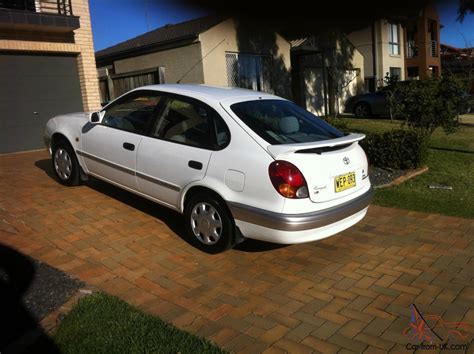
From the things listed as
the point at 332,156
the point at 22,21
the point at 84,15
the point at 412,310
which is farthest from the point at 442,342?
the point at 84,15

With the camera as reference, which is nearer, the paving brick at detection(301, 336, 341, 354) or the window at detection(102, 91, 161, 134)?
the paving brick at detection(301, 336, 341, 354)

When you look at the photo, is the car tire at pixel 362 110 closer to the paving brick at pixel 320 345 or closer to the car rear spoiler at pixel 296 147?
the car rear spoiler at pixel 296 147

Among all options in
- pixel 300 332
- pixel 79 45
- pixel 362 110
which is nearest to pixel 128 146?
pixel 300 332

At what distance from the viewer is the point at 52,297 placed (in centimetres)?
348

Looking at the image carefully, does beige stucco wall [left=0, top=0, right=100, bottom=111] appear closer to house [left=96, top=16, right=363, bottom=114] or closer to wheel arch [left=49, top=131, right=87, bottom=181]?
house [left=96, top=16, right=363, bottom=114]

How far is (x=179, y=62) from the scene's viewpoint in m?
15.5

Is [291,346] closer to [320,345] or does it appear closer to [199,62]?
[320,345]

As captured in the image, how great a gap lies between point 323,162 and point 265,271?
3.59 feet

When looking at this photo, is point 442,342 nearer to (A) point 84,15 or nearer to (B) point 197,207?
A: (B) point 197,207

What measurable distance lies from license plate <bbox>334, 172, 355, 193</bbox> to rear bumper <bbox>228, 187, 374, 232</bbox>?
146 mm

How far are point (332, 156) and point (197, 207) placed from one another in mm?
1344

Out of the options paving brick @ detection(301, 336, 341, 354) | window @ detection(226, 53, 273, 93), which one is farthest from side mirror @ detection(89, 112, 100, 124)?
window @ detection(226, 53, 273, 93)

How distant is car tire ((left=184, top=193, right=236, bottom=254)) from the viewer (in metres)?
4.17

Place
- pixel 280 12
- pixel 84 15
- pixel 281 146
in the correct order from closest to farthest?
pixel 280 12, pixel 281 146, pixel 84 15
